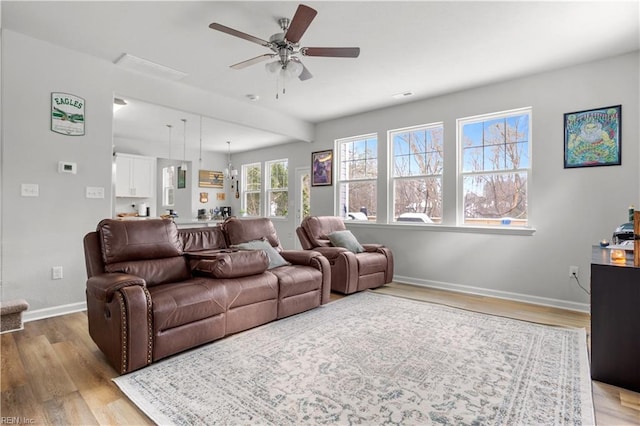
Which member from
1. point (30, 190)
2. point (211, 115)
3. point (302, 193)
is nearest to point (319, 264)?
point (211, 115)

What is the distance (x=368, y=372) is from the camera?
217cm

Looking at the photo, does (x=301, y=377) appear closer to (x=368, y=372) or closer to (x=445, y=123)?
(x=368, y=372)

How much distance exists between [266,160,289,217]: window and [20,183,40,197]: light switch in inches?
177

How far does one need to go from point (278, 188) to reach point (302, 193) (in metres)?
0.84

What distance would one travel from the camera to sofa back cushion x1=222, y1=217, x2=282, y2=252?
11.6 ft

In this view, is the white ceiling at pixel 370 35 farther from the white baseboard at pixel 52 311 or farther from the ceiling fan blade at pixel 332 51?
the white baseboard at pixel 52 311

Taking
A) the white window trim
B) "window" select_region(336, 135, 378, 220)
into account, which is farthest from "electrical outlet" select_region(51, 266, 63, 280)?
the white window trim

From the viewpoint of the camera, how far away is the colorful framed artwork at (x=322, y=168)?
6.06 meters

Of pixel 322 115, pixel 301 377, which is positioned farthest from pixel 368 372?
pixel 322 115

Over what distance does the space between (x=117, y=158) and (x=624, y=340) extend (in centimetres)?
783

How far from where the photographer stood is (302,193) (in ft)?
22.7

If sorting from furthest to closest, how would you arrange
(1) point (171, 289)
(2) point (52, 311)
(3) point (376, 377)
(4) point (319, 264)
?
(4) point (319, 264)
(2) point (52, 311)
(1) point (171, 289)
(3) point (376, 377)

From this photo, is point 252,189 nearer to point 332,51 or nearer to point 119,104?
point 119,104

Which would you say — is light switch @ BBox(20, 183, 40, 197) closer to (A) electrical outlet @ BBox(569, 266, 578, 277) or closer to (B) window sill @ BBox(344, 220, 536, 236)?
(B) window sill @ BBox(344, 220, 536, 236)
